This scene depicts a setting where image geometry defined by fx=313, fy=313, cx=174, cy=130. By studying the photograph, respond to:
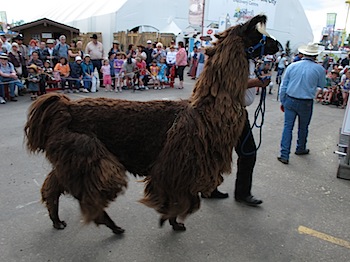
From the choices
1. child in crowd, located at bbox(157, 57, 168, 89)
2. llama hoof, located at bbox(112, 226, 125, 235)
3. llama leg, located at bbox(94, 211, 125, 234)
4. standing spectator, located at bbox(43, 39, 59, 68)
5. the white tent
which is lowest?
llama hoof, located at bbox(112, 226, 125, 235)

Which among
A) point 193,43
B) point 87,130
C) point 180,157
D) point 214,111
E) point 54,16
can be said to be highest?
point 54,16

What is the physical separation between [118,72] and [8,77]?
13.2 feet

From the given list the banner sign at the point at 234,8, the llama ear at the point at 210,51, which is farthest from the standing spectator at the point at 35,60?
the banner sign at the point at 234,8

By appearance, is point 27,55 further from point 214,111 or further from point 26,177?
point 214,111

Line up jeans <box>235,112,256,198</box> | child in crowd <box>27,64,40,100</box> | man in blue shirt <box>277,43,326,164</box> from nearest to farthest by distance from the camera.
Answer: jeans <box>235,112,256,198</box> < man in blue shirt <box>277,43,326,164</box> < child in crowd <box>27,64,40,100</box>

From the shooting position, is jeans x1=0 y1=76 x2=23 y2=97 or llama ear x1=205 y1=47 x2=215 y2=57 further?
jeans x1=0 y1=76 x2=23 y2=97

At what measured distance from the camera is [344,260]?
9.16 feet

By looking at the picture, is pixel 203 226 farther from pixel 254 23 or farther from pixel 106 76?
pixel 106 76

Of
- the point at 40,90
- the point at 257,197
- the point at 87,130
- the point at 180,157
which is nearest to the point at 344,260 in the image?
the point at 257,197

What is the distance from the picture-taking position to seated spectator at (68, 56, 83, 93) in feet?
35.5

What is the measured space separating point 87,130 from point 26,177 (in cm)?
219

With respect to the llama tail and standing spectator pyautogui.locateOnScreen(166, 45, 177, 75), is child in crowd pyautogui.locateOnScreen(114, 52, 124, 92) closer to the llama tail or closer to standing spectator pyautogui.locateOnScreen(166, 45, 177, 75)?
standing spectator pyautogui.locateOnScreen(166, 45, 177, 75)

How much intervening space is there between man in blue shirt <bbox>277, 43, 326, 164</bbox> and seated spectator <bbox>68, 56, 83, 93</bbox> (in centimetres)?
769

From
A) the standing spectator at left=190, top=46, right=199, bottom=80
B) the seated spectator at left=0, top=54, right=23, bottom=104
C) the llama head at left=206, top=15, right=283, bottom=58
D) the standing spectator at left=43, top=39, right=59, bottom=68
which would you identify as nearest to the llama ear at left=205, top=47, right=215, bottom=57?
the llama head at left=206, top=15, right=283, bottom=58
